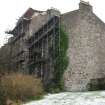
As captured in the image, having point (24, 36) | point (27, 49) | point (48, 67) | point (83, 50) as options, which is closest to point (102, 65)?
point (83, 50)

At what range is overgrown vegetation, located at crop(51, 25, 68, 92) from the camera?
3186 centimetres

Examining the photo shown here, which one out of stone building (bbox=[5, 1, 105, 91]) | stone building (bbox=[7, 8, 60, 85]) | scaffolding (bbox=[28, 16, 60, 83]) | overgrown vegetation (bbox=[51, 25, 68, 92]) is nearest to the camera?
overgrown vegetation (bbox=[51, 25, 68, 92])

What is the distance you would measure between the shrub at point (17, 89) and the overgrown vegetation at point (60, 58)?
540 cm

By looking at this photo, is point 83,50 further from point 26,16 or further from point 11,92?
point 26,16

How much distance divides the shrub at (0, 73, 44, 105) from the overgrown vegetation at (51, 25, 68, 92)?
5.40m

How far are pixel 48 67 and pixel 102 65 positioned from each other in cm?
568

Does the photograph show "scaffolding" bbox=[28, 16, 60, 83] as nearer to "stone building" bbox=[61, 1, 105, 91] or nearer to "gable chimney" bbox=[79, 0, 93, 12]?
"stone building" bbox=[61, 1, 105, 91]

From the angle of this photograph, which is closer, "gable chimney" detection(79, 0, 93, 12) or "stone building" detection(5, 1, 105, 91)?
"stone building" detection(5, 1, 105, 91)

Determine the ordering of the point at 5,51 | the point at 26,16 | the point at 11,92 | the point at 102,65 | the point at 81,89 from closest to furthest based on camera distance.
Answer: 1. the point at 11,92
2. the point at 81,89
3. the point at 102,65
4. the point at 5,51
5. the point at 26,16

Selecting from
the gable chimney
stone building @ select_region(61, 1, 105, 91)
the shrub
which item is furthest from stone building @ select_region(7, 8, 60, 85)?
the shrub

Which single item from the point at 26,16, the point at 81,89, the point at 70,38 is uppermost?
the point at 26,16

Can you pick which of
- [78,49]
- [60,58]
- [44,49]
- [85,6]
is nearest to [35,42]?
[44,49]

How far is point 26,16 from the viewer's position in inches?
1849

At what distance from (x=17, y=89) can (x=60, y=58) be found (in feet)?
28.0
